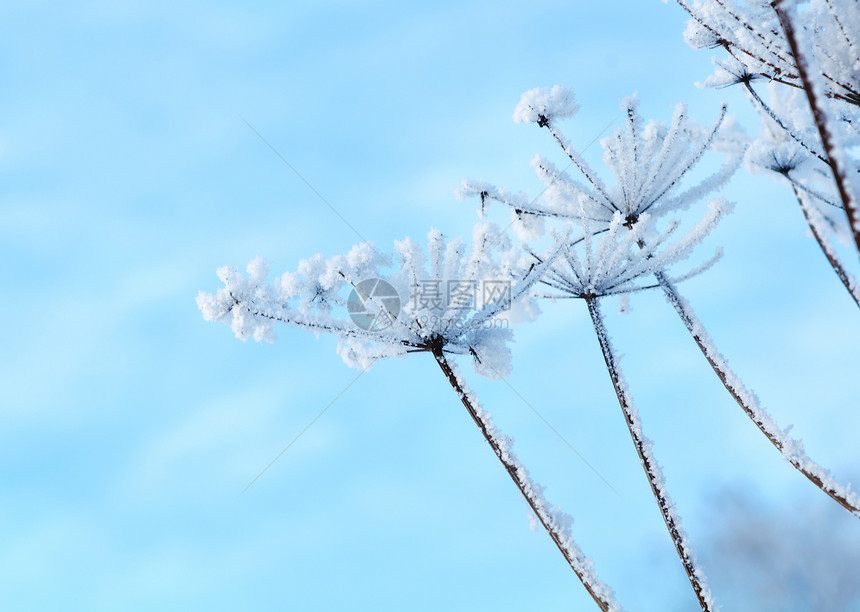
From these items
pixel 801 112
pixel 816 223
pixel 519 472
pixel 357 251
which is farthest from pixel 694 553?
pixel 801 112

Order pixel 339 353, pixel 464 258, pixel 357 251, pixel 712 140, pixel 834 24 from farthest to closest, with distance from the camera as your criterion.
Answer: pixel 712 140, pixel 339 353, pixel 464 258, pixel 357 251, pixel 834 24

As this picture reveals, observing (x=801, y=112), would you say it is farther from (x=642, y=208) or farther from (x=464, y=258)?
(x=464, y=258)

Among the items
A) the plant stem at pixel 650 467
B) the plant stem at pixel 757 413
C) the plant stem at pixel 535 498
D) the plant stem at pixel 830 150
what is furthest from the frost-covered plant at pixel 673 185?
the plant stem at pixel 830 150

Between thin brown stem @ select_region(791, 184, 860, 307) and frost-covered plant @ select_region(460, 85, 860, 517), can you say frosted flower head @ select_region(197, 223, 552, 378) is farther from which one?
thin brown stem @ select_region(791, 184, 860, 307)

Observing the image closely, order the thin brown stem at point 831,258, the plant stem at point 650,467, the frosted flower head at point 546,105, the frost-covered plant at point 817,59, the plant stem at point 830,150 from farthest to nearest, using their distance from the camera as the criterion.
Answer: the frosted flower head at point 546,105 < the thin brown stem at point 831,258 < the plant stem at point 650,467 < the frost-covered plant at point 817,59 < the plant stem at point 830,150

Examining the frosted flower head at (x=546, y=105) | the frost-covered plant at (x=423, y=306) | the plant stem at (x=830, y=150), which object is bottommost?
the plant stem at (x=830, y=150)

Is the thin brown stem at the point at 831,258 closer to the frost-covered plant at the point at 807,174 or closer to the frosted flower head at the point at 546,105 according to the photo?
the frost-covered plant at the point at 807,174

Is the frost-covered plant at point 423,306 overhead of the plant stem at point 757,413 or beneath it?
overhead
